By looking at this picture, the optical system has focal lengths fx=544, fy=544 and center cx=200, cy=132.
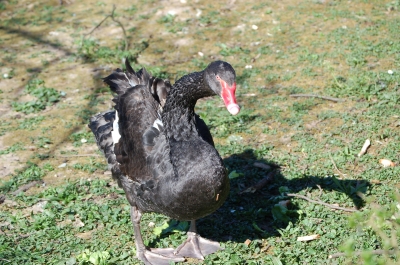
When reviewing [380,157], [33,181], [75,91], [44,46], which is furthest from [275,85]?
[44,46]

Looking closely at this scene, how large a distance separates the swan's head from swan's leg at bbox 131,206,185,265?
1334 millimetres

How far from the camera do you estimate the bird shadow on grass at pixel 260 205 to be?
15.7ft

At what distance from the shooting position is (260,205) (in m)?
5.13

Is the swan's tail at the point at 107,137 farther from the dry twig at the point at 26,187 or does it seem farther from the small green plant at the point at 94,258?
the dry twig at the point at 26,187

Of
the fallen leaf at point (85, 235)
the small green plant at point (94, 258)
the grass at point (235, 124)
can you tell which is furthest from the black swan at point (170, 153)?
the fallen leaf at point (85, 235)

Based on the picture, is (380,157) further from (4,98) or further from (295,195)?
(4,98)

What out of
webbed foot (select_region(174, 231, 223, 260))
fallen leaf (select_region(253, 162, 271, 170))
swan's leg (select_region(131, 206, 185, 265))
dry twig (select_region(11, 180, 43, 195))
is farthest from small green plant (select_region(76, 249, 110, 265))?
fallen leaf (select_region(253, 162, 271, 170))

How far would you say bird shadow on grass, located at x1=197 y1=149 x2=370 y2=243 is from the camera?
4.80 m

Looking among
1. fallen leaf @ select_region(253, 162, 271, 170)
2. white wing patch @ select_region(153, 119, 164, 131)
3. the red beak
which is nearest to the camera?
the red beak

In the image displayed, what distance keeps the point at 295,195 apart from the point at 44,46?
5.53 meters

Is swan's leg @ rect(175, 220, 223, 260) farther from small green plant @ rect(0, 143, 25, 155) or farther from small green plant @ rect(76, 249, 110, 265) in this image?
small green plant @ rect(0, 143, 25, 155)

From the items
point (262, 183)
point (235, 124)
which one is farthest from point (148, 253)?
point (235, 124)

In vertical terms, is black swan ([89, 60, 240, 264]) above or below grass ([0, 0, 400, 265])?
above

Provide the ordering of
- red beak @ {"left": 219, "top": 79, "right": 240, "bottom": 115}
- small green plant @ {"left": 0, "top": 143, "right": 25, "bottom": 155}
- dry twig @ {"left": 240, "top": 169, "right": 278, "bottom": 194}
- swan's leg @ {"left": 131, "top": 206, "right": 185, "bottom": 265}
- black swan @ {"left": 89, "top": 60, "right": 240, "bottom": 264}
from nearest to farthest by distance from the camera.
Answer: red beak @ {"left": 219, "top": 79, "right": 240, "bottom": 115}, black swan @ {"left": 89, "top": 60, "right": 240, "bottom": 264}, swan's leg @ {"left": 131, "top": 206, "right": 185, "bottom": 265}, dry twig @ {"left": 240, "top": 169, "right": 278, "bottom": 194}, small green plant @ {"left": 0, "top": 143, "right": 25, "bottom": 155}
